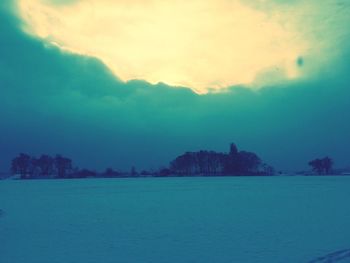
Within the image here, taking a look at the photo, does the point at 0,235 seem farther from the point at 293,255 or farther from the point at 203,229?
the point at 293,255

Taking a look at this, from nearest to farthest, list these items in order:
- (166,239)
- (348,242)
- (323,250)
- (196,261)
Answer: (196,261) < (323,250) < (348,242) < (166,239)

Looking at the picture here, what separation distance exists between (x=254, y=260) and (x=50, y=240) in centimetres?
1367

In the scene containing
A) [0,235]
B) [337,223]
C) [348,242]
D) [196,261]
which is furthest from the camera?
[337,223]

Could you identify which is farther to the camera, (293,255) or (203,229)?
(203,229)

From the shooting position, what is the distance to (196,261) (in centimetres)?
1923

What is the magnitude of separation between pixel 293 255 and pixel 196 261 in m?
5.07

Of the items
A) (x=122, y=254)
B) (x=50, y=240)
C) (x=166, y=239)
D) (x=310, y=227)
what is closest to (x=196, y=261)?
(x=122, y=254)

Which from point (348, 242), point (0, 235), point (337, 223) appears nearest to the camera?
point (348, 242)

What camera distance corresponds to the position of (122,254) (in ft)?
69.5

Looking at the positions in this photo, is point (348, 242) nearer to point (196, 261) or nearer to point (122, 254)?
point (196, 261)

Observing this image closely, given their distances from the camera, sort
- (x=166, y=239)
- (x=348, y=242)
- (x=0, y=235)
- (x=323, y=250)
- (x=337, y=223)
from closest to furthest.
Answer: (x=323, y=250)
(x=348, y=242)
(x=166, y=239)
(x=0, y=235)
(x=337, y=223)

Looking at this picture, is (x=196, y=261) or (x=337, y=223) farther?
(x=337, y=223)

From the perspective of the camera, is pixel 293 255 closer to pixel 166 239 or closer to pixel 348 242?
pixel 348 242

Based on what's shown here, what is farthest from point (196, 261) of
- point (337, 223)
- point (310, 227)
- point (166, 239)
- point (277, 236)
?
point (337, 223)
